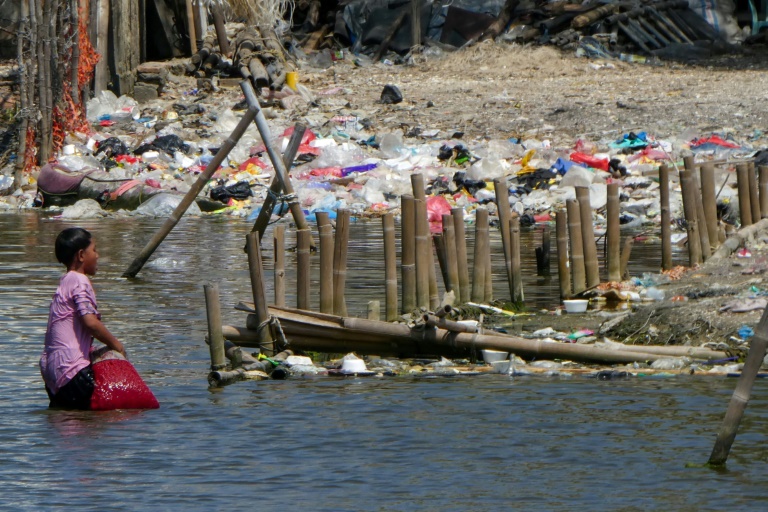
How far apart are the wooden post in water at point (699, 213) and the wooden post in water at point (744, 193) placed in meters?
0.54

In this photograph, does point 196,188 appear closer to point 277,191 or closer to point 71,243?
point 277,191

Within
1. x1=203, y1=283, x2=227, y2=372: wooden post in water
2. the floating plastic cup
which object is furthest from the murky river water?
the floating plastic cup

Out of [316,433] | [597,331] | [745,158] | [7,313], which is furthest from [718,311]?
[745,158]

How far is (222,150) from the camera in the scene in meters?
9.51

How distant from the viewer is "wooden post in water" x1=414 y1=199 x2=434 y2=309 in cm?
748

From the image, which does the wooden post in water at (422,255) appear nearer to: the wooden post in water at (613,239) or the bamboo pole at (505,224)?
the bamboo pole at (505,224)

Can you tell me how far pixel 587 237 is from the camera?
27.8ft

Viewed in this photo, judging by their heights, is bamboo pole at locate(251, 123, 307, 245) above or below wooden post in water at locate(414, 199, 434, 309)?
above

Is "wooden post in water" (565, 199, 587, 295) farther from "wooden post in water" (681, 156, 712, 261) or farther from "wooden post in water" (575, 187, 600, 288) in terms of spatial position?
"wooden post in water" (681, 156, 712, 261)

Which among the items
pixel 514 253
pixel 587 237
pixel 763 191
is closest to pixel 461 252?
pixel 514 253

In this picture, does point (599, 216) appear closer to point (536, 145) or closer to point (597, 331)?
point (536, 145)

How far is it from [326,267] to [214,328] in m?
0.92

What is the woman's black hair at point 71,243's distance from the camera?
227 inches

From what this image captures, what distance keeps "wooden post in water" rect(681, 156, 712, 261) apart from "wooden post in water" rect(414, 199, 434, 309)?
256 centimetres
